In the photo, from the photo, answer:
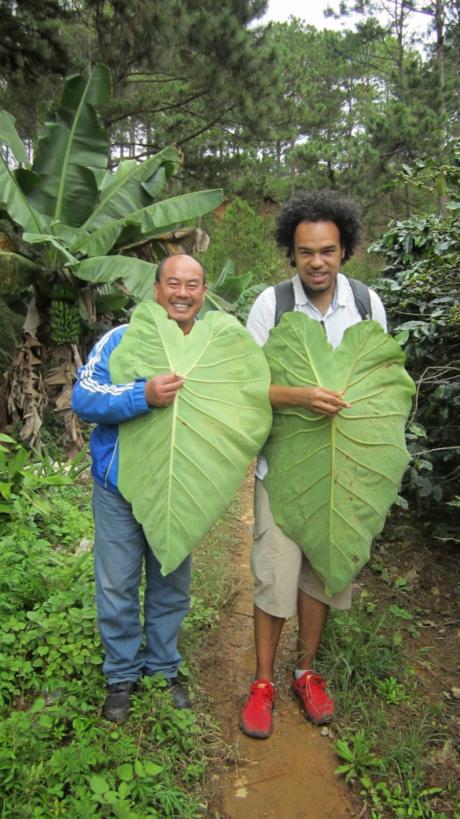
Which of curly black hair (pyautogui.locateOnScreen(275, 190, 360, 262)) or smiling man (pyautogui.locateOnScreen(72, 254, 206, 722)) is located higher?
curly black hair (pyautogui.locateOnScreen(275, 190, 360, 262))

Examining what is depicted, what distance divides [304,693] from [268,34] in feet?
29.2

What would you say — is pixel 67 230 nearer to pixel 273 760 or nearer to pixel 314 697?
pixel 314 697

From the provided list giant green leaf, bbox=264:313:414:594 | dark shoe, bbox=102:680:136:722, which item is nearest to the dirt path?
dark shoe, bbox=102:680:136:722

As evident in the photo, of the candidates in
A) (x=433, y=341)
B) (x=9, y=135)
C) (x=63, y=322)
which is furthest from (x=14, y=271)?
(x=433, y=341)

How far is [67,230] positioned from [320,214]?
4284 millimetres

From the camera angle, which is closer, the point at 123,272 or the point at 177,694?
the point at 177,694

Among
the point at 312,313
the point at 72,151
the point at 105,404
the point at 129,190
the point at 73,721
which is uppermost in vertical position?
the point at 72,151

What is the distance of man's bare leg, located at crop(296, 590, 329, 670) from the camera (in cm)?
237

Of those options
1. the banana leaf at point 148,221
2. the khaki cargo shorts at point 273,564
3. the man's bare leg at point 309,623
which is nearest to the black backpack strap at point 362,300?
the khaki cargo shorts at point 273,564

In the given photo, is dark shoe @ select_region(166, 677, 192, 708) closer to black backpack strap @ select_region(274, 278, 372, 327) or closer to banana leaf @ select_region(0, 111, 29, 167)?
black backpack strap @ select_region(274, 278, 372, 327)

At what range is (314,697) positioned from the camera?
2.36m

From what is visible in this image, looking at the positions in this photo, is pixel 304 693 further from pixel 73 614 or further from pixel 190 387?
pixel 190 387

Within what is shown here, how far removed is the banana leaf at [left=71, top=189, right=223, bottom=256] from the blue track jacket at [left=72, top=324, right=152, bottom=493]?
151 inches

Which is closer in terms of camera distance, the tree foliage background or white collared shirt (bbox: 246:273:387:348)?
white collared shirt (bbox: 246:273:387:348)
